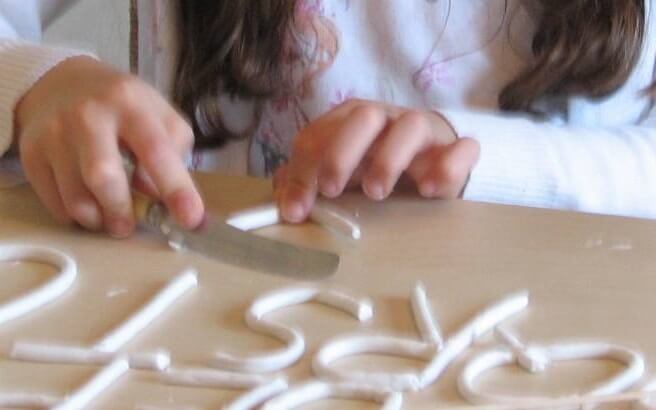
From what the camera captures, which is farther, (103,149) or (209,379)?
(103,149)

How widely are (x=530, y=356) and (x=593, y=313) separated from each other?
2.3 inches

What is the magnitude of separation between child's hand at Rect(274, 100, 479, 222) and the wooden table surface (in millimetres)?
13

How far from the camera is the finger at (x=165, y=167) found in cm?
54

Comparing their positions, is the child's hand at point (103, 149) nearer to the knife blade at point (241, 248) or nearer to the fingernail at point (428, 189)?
the knife blade at point (241, 248)

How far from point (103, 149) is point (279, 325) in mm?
158

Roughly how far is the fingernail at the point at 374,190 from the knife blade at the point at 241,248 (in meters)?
0.07

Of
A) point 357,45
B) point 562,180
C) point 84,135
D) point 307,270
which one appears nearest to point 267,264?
point 307,270

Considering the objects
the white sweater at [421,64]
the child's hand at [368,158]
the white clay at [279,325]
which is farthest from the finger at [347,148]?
the white sweater at [421,64]

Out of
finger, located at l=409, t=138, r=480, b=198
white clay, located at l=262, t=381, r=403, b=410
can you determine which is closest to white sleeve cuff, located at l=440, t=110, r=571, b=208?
finger, located at l=409, t=138, r=480, b=198

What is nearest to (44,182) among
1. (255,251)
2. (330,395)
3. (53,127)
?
(53,127)

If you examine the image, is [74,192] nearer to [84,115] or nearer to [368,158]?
[84,115]

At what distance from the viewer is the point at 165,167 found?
55 cm

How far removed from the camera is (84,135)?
571mm

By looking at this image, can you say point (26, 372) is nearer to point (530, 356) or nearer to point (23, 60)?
point (530, 356)
